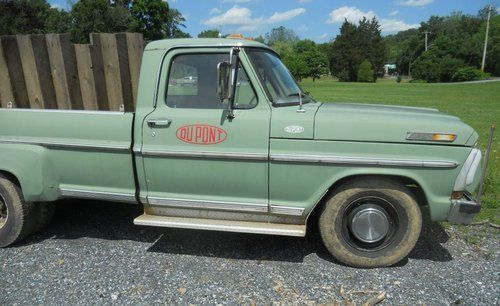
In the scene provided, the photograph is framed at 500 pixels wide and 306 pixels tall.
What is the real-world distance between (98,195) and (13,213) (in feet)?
3.09

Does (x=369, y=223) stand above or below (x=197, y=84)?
below

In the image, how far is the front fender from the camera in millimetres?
3924

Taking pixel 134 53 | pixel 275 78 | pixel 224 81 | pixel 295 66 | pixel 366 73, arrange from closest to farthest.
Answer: pixel 224 81, pixel 275 78, pixel 134 53, pixel 295 66, pixel 366 73

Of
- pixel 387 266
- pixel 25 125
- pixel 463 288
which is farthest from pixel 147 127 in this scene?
pixel 463 288

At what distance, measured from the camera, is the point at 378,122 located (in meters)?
3.42

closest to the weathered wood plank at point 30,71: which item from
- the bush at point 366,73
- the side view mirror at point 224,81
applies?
the side view mirror at point 224,81

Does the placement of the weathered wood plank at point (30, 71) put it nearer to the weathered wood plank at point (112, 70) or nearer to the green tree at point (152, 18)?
the weathered wood plank at point (112, 70)

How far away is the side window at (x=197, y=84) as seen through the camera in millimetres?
3641

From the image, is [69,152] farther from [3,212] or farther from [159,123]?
[3,212]

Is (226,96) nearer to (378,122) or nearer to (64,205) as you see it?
(378,122)

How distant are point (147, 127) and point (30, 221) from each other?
1.71 meters

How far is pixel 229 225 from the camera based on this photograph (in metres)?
3.70

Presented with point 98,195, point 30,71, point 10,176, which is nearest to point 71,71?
point 30,71

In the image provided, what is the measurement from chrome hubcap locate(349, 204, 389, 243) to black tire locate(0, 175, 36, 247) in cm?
323
